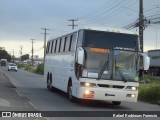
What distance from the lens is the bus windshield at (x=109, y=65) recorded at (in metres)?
18.2

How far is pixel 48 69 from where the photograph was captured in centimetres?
2842

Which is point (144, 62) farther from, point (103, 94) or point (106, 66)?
point (103, 94)

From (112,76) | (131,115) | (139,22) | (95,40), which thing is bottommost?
(131,115)

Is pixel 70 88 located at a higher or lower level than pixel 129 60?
lower

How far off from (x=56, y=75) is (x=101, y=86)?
7029 millimetres

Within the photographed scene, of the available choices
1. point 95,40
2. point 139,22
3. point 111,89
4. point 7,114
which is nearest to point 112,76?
point 111,89

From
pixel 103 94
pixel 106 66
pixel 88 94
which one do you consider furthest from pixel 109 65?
pixel 88 94

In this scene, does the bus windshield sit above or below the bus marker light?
above

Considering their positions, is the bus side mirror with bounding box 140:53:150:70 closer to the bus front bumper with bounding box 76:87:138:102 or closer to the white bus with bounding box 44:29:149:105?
the white bus with bounding box 44:29:149:105

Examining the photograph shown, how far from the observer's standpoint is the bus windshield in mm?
18172

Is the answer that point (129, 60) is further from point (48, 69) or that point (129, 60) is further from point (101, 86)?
point (48, 69)

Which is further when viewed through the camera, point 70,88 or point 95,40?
point 70,88

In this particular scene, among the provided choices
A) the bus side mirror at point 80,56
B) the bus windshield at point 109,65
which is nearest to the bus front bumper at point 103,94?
the bus windshield at point 109,65

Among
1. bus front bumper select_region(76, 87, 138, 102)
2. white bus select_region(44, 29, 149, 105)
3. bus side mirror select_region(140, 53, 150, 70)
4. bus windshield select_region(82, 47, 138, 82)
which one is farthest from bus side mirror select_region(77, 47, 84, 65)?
bus side mirror select_region(140, 53, 150, 70)
